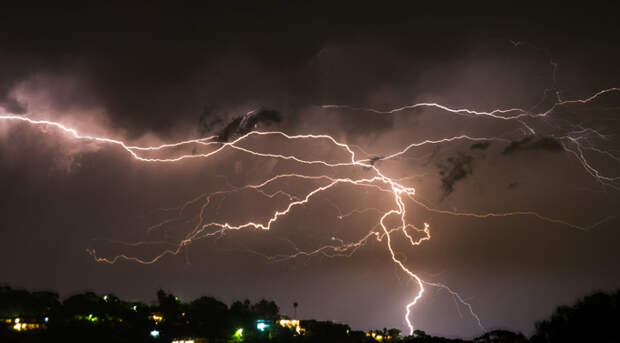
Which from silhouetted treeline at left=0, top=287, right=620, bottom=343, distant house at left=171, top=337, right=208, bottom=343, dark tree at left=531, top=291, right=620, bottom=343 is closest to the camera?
dark tree at left=531, top=291, right=620, bottom=343

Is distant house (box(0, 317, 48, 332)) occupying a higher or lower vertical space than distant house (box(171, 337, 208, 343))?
higher

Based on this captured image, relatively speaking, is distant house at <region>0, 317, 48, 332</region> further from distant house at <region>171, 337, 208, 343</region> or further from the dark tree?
the dark tree

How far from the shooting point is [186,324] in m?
29.4

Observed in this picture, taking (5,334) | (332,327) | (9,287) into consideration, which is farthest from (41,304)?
(332,327)

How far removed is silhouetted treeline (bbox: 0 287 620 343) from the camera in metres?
19.7

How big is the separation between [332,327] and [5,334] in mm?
24221

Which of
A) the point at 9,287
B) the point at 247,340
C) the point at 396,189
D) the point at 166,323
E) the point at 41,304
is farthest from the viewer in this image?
the point at 9,287

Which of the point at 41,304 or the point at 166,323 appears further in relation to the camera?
the point at 41,304

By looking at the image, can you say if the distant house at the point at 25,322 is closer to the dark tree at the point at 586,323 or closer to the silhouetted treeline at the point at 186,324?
the silhouetted treeline at the point at 186,324

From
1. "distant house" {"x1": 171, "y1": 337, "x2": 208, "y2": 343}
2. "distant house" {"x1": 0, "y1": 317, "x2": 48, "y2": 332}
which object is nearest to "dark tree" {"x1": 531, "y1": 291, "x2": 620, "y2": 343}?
"distant house" {"x1": 171, "y1": 337, "x2": 208, "y2": 343}

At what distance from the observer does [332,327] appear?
129ft

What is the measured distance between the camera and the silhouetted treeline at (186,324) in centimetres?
1967

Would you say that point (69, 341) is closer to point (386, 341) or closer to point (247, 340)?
point (247, 340)

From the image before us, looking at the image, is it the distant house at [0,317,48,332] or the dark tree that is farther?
the distant house at [0,317,48,332]
